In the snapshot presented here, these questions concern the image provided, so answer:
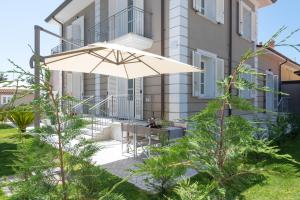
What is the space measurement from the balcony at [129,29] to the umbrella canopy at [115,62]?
254cm

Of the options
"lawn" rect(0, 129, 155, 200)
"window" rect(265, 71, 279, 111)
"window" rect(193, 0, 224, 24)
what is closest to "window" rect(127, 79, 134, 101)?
"window" rect(193, 0, 224, 24)

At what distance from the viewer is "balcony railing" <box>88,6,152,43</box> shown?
1030cm

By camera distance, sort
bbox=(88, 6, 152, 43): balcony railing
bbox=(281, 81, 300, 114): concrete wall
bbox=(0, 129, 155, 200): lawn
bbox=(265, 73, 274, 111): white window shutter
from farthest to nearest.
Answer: bbox=(281, 81, 300, 114): concrete wall
bbox=(265, 73, 274, 111): white window shutter
bbox=(88, 6, 152, 43): balcony railing
bbox=(0, 129, 155, 200): lawn

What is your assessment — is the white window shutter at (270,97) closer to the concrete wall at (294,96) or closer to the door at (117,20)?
the concrete wall at (294,96)

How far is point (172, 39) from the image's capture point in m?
9.18

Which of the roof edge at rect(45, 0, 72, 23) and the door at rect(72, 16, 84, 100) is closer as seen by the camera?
the roof edge at rect(45, 0, 72, 23)

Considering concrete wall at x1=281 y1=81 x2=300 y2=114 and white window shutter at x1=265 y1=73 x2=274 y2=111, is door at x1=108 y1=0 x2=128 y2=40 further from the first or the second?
concrete wall at x1=281 y1=81 x2=300 y2=114

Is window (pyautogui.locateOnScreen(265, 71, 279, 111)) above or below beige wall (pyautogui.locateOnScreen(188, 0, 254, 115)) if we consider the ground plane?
below

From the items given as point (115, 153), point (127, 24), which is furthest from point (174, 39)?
point (115, 153)

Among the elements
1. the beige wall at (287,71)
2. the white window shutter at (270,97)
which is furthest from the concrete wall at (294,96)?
the beige wall at (287,71)

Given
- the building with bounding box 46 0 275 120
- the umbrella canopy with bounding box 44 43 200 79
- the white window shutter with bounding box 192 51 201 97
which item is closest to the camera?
the umbrella canopy with bounding box 44 43 200 79

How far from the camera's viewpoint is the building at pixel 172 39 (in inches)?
362

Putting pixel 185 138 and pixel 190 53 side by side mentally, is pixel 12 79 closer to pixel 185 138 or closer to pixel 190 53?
pixel 185 138

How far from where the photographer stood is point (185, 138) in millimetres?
1613
